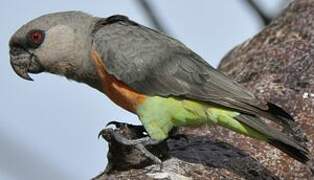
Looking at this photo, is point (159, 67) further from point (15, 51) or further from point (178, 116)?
point (15, 51)

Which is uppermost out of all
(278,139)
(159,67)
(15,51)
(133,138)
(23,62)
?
(15,51)

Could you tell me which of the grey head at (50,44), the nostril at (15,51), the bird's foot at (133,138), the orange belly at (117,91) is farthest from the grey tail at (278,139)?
the nostril at (15,51)

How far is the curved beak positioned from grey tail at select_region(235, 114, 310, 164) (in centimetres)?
198

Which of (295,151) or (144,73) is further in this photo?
(144,73)

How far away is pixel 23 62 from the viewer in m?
8.03

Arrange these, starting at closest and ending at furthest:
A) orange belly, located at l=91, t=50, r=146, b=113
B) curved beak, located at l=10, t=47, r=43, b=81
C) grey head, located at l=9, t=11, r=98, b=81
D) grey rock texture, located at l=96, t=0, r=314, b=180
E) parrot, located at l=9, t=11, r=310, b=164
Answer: grey rock texture, located at l=96, t=0, r=314, b=180 < parrot, located at l=9, t=11, r=310, b=164 < orange belly, located at l=91, t=50, r=146, b=113 < grey head, located at l=9, t=11, r=98, b=81 < curved beak, located at l=10, t=47, r=43, b=81

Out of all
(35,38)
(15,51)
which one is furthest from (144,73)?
(15,51)

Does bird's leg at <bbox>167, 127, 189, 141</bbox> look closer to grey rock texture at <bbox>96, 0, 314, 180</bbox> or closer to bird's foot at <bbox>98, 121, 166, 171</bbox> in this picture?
grey rock texture at <bbox>96, 0, 314, 180</bbox>

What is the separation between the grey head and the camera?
312 inches

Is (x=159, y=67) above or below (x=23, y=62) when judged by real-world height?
below

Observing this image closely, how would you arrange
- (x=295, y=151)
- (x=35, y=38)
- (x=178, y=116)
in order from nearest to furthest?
(x=295, y=151)
(x=178, y=116)
(x=35, y=38)

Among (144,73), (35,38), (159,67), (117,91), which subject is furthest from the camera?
(35,38)

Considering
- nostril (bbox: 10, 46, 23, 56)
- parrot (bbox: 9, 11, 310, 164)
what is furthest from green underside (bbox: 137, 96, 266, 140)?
nostril (bbox: 10, 46, 23, 56)

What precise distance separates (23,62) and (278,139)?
2470 mm
